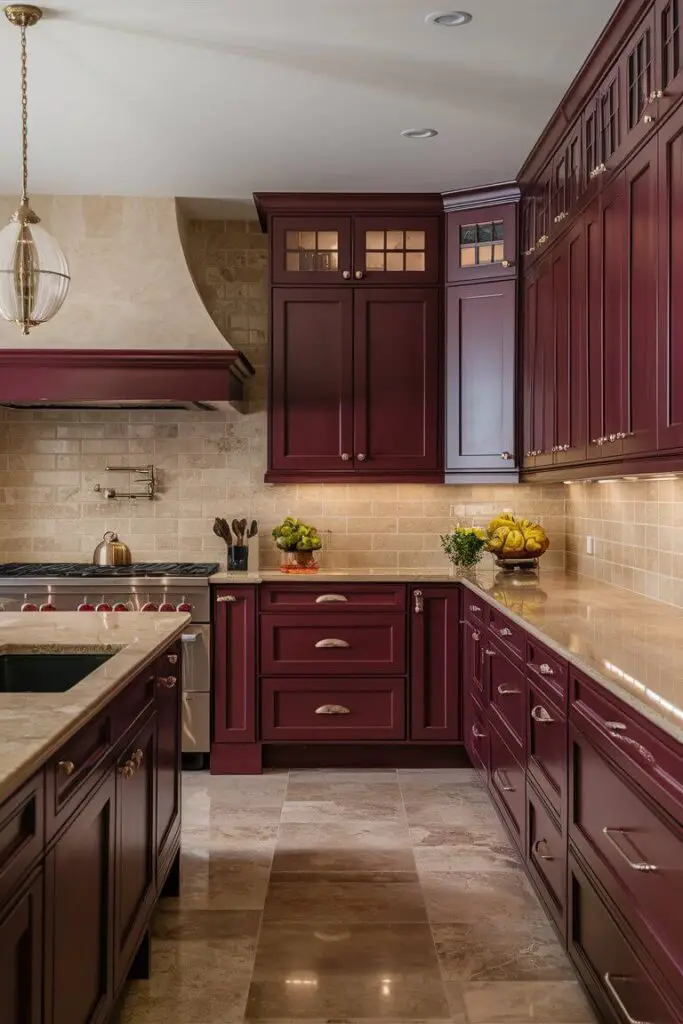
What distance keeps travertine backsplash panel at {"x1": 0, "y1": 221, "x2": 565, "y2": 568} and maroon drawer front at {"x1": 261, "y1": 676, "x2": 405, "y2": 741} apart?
767mm

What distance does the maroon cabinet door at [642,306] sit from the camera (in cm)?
270

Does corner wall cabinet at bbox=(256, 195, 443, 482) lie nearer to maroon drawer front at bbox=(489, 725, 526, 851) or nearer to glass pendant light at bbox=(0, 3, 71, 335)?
maroon drawer front at bbox=(489, 725, 526, 851)

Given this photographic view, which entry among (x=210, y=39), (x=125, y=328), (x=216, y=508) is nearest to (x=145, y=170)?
(x=125, y=328)

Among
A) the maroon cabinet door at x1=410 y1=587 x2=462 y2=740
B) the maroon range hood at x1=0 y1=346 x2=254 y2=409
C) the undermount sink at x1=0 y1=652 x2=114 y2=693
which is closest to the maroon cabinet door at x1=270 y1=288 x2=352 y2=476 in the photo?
the maroon range hood at x1=0 y1=346 x2=254 y2=409

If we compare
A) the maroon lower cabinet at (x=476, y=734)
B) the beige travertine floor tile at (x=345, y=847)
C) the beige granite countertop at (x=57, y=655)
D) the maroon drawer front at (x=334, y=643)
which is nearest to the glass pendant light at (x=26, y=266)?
the beige granite countertop at (x=57, y=655)

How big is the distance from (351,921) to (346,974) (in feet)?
1.07

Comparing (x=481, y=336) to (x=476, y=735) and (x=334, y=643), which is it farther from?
(x=476, y=735)

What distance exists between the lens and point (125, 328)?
4.66m

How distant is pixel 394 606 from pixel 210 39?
258 centimetres

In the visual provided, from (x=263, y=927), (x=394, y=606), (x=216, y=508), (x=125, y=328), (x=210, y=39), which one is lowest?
(x=263, y=927)

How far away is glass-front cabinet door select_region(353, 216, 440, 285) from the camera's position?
485 centimetres

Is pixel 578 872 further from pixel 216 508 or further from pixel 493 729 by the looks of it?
pixel 216 508

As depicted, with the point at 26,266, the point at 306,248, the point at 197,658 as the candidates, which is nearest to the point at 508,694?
the point at 197,658

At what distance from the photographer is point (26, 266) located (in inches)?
112
